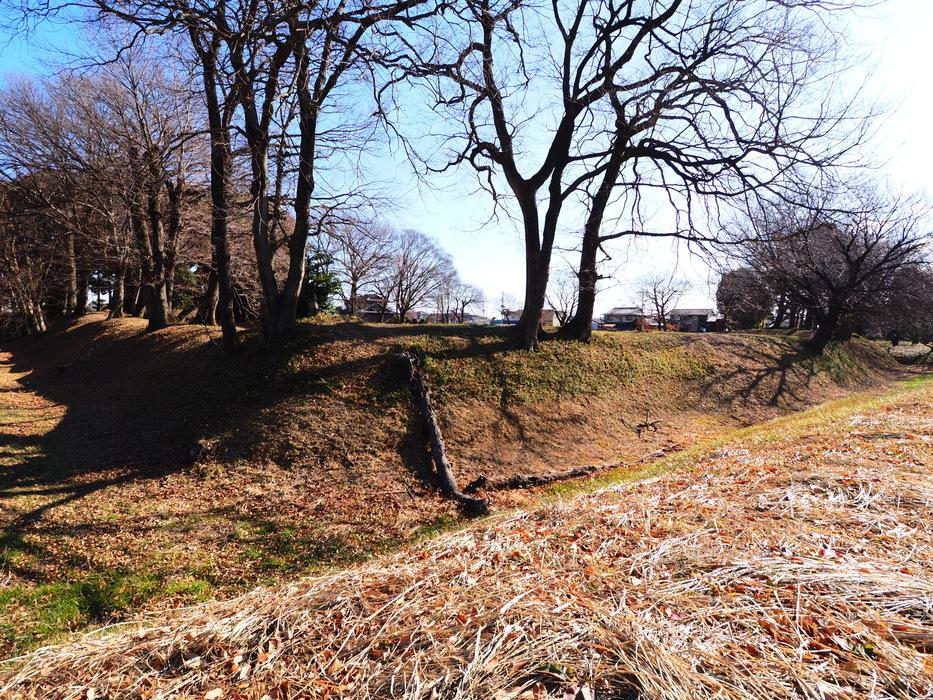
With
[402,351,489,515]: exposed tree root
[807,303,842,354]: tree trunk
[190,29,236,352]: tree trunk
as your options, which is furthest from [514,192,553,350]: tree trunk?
[807,303,842,354]: tree trunk

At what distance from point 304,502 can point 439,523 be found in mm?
2059

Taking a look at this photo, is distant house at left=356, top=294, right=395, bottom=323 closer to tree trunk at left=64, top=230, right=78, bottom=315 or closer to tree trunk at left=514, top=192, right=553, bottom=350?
tree trunk at left=64, top=230, right=78, bottom=315

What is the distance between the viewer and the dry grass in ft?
6.75

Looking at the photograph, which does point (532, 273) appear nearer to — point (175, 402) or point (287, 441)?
point (287, 441)

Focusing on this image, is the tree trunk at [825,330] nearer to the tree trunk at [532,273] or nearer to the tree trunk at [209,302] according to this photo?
the tree trunk at [532,273]

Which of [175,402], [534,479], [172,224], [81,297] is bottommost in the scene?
[534,479]

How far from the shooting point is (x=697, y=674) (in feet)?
6.60

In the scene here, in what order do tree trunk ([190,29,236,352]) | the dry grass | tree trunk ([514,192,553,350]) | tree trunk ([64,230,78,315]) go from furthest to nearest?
1. tree trunk ([64,230,78,315])
2. tree trunk ([514,192,553,350])
3. tree trunk ([190,29,236,352])
4. the dry grass

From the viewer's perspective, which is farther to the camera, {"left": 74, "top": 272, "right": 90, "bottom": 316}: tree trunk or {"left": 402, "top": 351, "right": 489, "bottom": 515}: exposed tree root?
{"left": 74, "top": 272, "right": 90, "bottom": 316}: tree trunk

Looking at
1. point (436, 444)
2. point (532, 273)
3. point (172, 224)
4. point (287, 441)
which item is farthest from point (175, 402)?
point (172, 224)

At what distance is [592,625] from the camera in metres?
2.37

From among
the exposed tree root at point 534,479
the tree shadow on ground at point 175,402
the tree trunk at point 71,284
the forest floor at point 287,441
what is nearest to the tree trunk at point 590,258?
the forest floor at point 287,441

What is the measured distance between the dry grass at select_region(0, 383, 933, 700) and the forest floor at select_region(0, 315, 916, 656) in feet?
9.36

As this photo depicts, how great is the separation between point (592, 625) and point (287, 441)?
7.51 m
